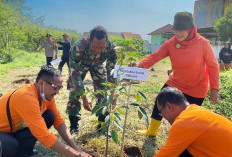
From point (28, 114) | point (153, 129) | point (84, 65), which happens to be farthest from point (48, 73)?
point (153, 129)

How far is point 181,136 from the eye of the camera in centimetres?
169

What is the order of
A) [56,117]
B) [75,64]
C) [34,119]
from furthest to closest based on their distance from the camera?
[75,64], [56,117], [34,119]

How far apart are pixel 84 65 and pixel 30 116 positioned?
1.29 m

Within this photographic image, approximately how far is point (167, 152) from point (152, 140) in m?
1.68

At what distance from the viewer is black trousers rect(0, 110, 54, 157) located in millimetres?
2172

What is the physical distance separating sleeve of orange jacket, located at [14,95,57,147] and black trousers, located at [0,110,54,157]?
29 centimetres

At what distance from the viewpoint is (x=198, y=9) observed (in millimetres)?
25359

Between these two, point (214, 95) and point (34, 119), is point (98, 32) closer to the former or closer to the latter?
point (34, 119)

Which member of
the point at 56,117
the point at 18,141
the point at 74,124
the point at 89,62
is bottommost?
the point at 74,124

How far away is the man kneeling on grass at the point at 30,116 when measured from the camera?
2.08 meters

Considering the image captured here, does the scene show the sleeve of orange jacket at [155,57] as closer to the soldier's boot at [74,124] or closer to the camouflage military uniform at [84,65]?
the camouflage military uniform at [84,65]

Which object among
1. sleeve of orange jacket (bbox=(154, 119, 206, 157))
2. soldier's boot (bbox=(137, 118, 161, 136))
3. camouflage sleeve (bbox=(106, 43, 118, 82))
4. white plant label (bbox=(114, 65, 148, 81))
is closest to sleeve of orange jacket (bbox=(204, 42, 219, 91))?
white plant label (bbox=(114, 65, 148, 81))

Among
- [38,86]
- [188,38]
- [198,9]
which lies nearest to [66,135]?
[38,86]

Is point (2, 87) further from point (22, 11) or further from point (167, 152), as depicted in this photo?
point (22, 11)
